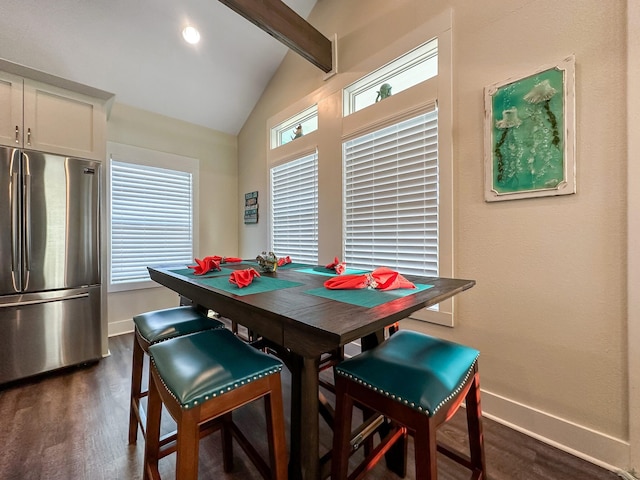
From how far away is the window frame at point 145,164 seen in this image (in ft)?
10.1

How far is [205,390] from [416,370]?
2.33 feet

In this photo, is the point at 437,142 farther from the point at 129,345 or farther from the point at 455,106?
the point at 129,345

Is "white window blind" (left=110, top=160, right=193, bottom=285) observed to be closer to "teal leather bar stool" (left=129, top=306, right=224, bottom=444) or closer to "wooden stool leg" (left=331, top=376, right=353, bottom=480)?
"teal leather bar stool" (left=129, top=306, right=224, bottom=444)

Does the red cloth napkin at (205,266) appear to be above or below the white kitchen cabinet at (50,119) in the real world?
below

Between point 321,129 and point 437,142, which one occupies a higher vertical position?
point 321,129

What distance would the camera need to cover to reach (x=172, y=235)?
11.7ft

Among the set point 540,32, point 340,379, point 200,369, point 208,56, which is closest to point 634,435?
point 340,379

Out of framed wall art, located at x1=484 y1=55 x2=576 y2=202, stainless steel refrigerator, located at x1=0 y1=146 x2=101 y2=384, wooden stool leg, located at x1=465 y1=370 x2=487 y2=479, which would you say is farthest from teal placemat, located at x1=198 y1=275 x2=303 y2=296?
stainless steel refrigerator, located at x1=0 y1=146 x2=101 y2=384

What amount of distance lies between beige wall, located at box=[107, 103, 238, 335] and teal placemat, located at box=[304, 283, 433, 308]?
10.2 ft

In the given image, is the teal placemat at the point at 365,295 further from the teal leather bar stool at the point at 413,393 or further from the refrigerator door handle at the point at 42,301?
the refrigerator door handle at the point at 42,301

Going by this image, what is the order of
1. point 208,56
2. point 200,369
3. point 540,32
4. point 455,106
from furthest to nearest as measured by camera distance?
1. point 208,56
2. point 455,106
3. point 540,32
4. point 200,369

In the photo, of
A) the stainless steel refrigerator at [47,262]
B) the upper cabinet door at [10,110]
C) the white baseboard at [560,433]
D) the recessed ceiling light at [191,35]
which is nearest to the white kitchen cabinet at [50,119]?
the upper cabinet door at [10,110]

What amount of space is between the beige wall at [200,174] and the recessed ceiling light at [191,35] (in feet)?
3.36

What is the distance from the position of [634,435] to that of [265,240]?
343 cm
